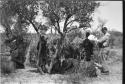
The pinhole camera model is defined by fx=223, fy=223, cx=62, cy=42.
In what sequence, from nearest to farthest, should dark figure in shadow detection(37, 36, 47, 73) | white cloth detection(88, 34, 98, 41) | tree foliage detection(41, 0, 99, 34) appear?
tree foliage detection(41, 0, 99, 34) < dark figure in shadow detection(37, 36, 47, 73) < white cloth detection(88, 34, 98, 41)

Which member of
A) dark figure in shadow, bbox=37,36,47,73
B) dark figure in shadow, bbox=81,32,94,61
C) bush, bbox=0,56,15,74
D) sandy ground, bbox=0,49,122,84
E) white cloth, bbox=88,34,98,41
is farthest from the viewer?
white cloth, bbox=88,34,98,41

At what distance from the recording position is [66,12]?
6281 mm

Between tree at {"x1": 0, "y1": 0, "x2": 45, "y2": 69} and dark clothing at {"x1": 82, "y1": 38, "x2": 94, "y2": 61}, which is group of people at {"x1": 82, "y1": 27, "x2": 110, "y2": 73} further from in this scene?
tree at {"x1": 0, "y1": 0, "x2": 45, "y2": 69}

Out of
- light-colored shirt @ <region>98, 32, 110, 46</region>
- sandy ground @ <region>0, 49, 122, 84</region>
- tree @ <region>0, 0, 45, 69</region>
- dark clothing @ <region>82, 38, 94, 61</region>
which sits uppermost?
tree @ <region>0, 0, 45, 69</region>

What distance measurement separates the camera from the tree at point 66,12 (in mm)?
6004

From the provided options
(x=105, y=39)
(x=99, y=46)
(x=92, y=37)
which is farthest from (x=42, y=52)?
(x=105, y=39)

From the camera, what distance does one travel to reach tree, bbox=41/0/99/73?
600 cm

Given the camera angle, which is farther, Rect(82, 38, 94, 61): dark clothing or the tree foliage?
Rect(82, 38, 94, 61): dark clothing

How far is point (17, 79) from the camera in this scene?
17.6 ft

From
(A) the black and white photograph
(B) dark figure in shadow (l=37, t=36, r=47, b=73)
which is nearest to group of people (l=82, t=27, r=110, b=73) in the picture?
(A) the black and white photograph

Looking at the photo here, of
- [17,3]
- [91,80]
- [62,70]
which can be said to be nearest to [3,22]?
[17,3]

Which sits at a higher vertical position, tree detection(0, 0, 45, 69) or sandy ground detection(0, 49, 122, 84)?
tree detection(0, 0, 45, 69)

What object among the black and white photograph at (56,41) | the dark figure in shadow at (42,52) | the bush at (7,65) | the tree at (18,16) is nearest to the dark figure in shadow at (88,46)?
the black and white photograph at (56,41)

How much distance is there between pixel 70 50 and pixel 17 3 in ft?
6.82
